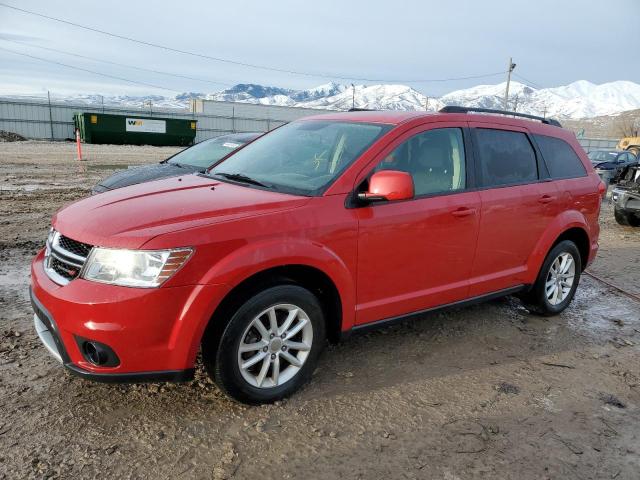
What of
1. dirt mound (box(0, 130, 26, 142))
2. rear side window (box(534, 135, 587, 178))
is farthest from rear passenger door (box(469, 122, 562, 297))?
dirt mound (box(0, 130, 26, 142))

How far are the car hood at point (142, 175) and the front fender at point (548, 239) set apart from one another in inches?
171

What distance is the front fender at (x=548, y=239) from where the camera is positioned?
450cm

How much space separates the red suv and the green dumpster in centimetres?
2926

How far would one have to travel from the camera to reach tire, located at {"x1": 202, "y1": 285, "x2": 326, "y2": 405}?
9.40 feet

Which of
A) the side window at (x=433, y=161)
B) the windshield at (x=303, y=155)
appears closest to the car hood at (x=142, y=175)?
the windshield at (x=303, y=155)

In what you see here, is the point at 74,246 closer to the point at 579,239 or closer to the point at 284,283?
the point at 284,283

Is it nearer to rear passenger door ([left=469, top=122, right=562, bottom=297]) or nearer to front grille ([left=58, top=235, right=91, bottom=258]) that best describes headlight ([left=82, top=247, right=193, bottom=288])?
front grille ([left=58, top=235, right=91, bottom=258])

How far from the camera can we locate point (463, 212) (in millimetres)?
3787

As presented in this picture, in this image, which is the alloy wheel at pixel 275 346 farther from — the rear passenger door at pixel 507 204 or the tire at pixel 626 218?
the tire at pixel 626 218

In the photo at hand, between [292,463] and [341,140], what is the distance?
7.17 ft

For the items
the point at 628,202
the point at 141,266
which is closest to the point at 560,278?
the point at 141,266

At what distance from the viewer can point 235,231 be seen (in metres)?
2.79

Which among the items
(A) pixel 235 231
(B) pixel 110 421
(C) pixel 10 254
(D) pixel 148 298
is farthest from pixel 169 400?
(C) pixel 10 254

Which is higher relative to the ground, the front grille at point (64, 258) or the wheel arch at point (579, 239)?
the front grille at point (64, 258)
